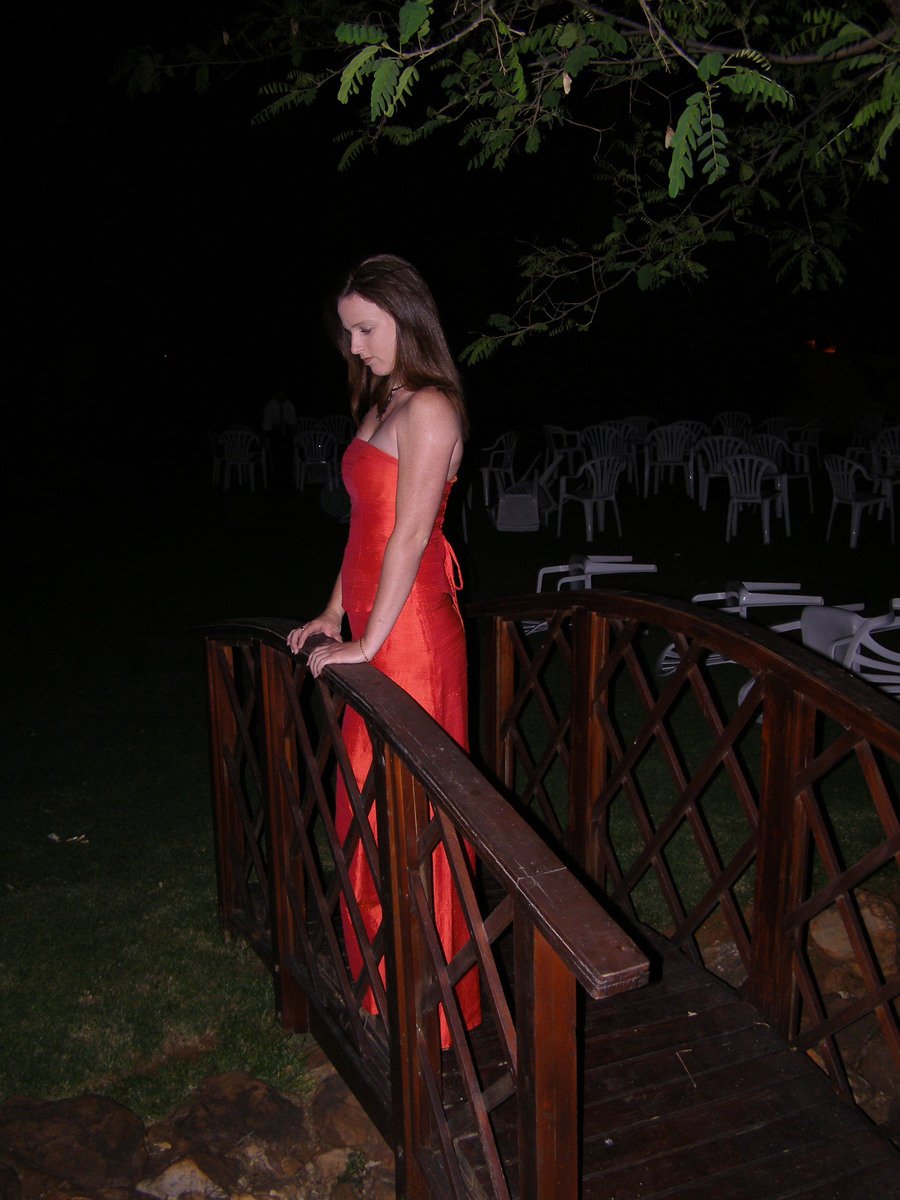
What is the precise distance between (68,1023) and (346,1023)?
1.18m

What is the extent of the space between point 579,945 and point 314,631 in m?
1.45

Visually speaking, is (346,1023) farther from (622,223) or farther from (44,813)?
(622,223)

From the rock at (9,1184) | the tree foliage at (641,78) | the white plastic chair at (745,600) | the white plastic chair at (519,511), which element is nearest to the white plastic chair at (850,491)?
the white plastic chair at (519,511)

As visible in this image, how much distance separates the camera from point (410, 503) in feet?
7.54

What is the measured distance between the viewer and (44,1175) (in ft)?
8.80

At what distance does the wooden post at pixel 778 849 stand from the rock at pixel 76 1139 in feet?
6.02

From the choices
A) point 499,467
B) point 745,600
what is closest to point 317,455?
point 499,467

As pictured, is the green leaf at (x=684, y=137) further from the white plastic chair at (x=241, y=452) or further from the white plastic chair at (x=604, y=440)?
the white plastic chair at (x=241, y=452)

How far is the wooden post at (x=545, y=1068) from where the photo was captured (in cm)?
140

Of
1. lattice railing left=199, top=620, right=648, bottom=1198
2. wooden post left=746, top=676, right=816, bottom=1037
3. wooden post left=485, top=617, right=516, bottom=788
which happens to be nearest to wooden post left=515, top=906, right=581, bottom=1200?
lattice railing left=199, top=620, right=648, bottom=1198

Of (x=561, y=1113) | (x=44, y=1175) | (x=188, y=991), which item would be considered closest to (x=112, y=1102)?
(x=44, y=1175)

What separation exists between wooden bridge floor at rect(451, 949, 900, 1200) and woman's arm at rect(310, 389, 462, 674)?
1.14m

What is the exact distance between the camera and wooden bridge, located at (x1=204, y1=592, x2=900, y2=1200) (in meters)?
1.50

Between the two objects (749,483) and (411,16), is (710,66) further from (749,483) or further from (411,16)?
(749,483)
